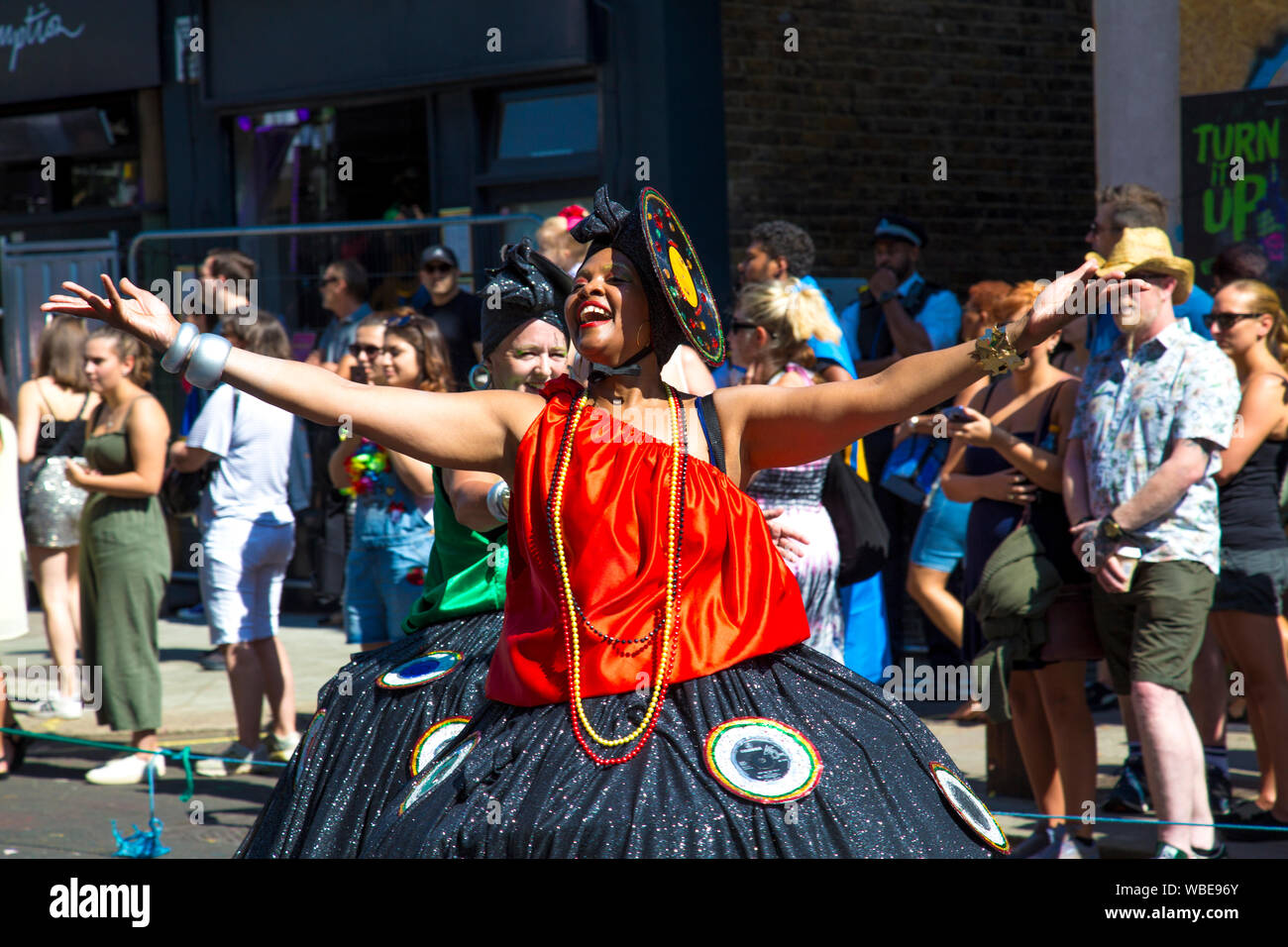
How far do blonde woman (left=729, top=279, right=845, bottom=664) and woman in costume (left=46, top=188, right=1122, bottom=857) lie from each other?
2.29 meters

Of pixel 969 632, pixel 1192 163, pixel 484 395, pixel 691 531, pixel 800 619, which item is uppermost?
pixel 1192 163

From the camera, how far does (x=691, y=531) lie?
Answer: 304 centimetres

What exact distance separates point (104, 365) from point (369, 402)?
14.3 feet

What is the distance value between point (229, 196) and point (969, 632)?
7881mm

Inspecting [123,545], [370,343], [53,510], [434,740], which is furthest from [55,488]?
[434,740]

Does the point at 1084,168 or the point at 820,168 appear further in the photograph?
the point at 1084,168

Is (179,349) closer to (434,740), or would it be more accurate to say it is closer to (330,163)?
(434,740)

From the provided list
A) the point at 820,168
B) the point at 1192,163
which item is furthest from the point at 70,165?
the point at 1192,163

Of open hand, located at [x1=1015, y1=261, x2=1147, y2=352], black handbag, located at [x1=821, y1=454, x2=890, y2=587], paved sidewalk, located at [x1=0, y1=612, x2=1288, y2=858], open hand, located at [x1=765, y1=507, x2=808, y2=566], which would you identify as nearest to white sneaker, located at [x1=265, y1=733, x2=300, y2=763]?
paved sidewalk, located at [x1=0, y1=612, x2=1288, y2=858]

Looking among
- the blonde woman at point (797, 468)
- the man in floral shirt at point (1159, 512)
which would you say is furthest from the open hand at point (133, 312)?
the man in floral shirt at point (1159, 512)

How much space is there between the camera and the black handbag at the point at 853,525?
224 inches

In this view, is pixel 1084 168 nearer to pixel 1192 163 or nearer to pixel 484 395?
pixel 1192 163
